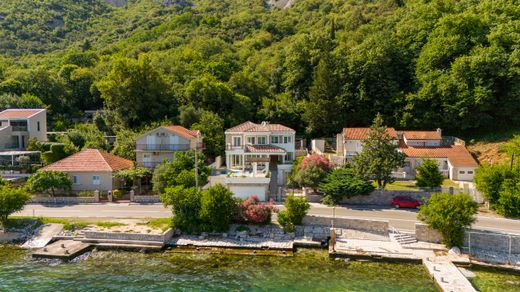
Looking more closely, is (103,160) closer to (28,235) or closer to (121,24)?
(28,235)

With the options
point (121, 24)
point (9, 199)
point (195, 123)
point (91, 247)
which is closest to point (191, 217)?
point (91, 247)

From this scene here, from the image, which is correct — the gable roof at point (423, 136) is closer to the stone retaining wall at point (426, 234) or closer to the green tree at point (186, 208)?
the stone retaining wall at point (426, 234)

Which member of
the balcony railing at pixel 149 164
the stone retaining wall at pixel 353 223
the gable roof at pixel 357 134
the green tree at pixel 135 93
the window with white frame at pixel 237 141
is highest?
the green tree at pixel 135 93

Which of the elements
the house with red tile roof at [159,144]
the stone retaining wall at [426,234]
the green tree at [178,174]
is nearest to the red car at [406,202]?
the stone retaining wall at [426,234]

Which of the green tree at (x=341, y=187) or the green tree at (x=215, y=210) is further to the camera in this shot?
the green tree at (x=341, y=187)

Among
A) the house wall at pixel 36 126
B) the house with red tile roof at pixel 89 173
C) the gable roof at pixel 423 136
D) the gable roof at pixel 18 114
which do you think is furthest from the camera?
the house wall at pixel 36 126

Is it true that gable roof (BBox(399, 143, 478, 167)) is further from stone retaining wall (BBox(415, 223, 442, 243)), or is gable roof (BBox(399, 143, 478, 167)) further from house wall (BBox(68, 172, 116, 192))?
house wall (BBox(68, 172, 116, 192))
